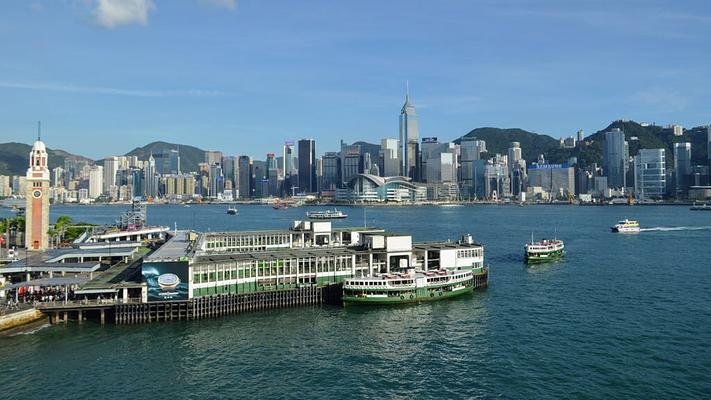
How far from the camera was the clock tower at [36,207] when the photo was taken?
59656 millimetres

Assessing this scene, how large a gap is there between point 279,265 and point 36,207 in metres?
34.0

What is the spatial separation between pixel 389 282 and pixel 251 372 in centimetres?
1625

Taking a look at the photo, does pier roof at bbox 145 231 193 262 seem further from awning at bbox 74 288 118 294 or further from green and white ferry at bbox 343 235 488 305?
green and white ferry at bbox 343 235 488 305

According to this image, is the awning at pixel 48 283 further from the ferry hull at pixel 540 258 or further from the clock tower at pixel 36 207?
the ferry hull at pixel 540 258

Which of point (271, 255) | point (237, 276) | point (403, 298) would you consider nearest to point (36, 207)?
point (271, 255)

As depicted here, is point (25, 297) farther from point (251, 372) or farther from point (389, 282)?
point (389, 282)

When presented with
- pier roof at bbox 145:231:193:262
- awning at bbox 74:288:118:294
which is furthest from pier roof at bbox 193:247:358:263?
awning at bbox 74:288:118:294

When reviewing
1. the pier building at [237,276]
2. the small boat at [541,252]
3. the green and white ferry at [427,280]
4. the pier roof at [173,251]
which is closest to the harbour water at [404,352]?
the green and white ferry at [427,280]

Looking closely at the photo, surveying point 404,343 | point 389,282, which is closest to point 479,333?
point 404,343

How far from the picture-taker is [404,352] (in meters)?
31.0

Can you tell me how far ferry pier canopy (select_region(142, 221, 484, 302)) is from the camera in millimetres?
37406

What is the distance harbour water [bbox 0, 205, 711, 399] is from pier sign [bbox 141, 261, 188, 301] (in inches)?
82.0

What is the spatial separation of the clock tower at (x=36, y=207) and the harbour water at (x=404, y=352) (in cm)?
2942

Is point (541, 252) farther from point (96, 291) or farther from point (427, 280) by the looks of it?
point (96, 291)
